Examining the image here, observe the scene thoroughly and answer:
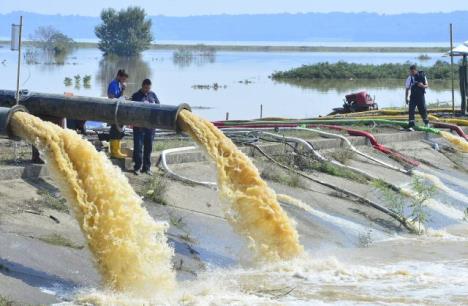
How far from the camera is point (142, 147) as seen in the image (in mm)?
16500

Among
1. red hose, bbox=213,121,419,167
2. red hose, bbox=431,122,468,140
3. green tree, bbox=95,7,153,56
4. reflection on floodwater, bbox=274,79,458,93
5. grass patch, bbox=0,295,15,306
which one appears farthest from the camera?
green tree, bbox=95,7,153,56

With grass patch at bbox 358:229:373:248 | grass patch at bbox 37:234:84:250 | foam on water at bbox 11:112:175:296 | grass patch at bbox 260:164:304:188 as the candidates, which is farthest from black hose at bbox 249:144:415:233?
grass patch at bbox 37:234:84:250

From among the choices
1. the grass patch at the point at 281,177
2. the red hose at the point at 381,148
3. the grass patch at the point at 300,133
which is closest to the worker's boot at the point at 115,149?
the grass patch at the point at 281,177

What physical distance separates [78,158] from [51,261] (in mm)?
1237

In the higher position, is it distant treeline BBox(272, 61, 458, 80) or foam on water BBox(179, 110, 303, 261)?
distant treeline BBox(272, 61, 458, 80)

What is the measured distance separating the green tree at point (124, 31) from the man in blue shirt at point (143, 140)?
95365 mm

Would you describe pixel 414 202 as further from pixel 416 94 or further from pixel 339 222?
pixel 416 94

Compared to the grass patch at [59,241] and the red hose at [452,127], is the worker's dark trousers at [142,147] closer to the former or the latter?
the grass patch at [59,241]

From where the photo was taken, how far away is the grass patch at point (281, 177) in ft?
59.5

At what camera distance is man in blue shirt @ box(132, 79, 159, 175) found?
16.3 m

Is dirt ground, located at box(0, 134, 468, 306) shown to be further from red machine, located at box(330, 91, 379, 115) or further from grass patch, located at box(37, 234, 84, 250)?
red machine, located at box(330, 91, 379, 115)

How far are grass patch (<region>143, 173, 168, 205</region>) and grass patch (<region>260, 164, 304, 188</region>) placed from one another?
96.6 inches

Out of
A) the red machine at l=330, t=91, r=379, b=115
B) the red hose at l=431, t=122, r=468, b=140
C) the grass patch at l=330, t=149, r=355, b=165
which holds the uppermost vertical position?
the red machine at l=330, t=91, r=379, b=115

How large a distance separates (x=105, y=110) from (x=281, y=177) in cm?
418
